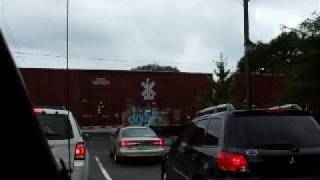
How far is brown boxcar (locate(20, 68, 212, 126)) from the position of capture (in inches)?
1511

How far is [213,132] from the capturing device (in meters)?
7.83

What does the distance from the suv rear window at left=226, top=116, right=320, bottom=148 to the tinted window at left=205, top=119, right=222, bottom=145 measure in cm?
30

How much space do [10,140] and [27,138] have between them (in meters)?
0.04

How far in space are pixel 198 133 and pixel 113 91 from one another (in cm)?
3089

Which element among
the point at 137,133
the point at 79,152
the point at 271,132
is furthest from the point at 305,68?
the point at 271,132

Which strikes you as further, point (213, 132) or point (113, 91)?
point (113, 91)

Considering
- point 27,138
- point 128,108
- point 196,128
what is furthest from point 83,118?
point 27,138

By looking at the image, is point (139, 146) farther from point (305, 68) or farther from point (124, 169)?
point (305, 68)

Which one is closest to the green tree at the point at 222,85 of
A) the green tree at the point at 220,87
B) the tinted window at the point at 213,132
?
the green tree at the point at 220,87

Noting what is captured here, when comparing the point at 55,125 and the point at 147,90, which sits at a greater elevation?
the point at 147,90

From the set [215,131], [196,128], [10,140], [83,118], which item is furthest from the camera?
[83,118]

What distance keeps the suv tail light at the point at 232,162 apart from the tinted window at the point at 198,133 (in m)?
1.17

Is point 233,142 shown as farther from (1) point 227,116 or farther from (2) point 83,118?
(2) point 83,118

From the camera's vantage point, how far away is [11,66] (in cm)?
131
